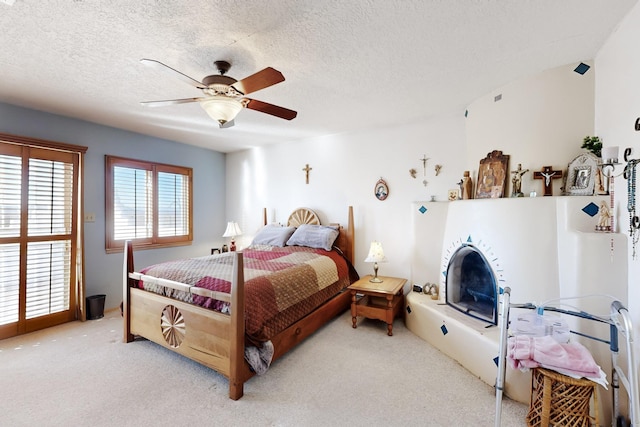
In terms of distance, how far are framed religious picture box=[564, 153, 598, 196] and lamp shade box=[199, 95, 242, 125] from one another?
2.62 meters

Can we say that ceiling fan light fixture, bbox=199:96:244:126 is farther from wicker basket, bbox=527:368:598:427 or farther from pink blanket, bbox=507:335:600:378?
wicker basket, bbox=527:368:598:427

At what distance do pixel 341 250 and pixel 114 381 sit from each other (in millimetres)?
2752

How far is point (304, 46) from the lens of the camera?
187cm

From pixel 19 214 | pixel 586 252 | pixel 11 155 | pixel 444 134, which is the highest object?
pixel 444 134

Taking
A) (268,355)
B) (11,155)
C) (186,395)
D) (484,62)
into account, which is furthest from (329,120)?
(11,155)

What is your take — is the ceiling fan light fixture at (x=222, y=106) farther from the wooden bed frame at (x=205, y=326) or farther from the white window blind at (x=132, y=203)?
the white window blind at (x=132, y=203)

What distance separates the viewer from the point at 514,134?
2.38m

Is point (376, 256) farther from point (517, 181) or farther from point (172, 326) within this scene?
point (172, 326)

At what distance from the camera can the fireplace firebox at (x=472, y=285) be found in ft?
7.86

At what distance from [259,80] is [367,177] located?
238 centimetres

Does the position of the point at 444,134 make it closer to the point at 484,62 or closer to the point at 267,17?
the point at 484,62

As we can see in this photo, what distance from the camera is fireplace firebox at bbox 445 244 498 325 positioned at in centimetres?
239

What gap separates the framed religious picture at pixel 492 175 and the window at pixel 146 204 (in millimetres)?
4380

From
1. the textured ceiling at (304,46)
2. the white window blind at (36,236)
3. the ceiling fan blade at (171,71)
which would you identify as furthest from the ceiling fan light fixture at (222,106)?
the white window blind at (36,236)
